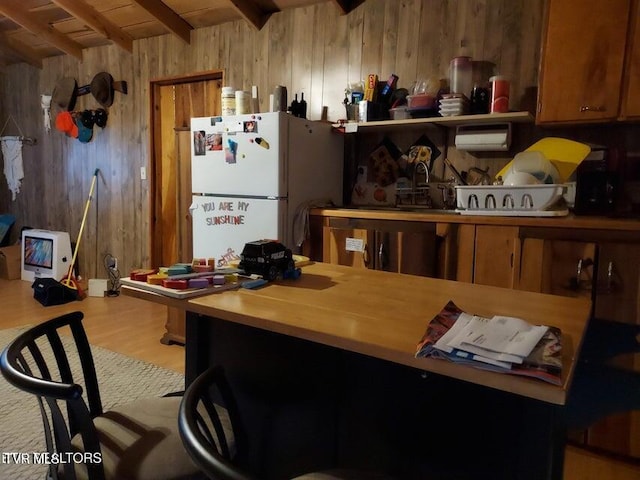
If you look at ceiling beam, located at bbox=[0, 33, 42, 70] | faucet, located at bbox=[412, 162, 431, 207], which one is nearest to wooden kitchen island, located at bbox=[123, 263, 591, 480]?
faucet, located at bbox=[412, 162, 431, 207]

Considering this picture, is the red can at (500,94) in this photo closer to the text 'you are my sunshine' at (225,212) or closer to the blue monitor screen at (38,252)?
the text 'you are my sunshine' at (225,212)

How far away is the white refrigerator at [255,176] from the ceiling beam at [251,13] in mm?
954

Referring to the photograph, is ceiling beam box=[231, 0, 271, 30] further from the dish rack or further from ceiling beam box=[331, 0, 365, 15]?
the dish rack

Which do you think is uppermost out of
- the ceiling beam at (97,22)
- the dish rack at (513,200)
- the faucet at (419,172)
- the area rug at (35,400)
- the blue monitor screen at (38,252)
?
the ceiling beam at (97,22)

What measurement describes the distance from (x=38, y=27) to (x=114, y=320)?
2691 millimetres

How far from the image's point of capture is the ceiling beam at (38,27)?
3787 mm

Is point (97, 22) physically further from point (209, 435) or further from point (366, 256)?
point (209, 435)

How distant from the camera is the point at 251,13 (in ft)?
11.1

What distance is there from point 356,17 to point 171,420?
2840mm

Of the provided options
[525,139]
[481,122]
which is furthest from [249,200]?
[525,139]

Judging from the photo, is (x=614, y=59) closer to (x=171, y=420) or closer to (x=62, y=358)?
(x=171, y=420)

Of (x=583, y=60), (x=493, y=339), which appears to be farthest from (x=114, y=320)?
(x=583, y=60)

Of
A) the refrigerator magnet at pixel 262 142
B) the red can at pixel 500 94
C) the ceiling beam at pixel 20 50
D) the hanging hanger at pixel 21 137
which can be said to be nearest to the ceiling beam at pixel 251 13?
the refrigerator magnet at pixel 262 142

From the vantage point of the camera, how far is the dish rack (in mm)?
2123
